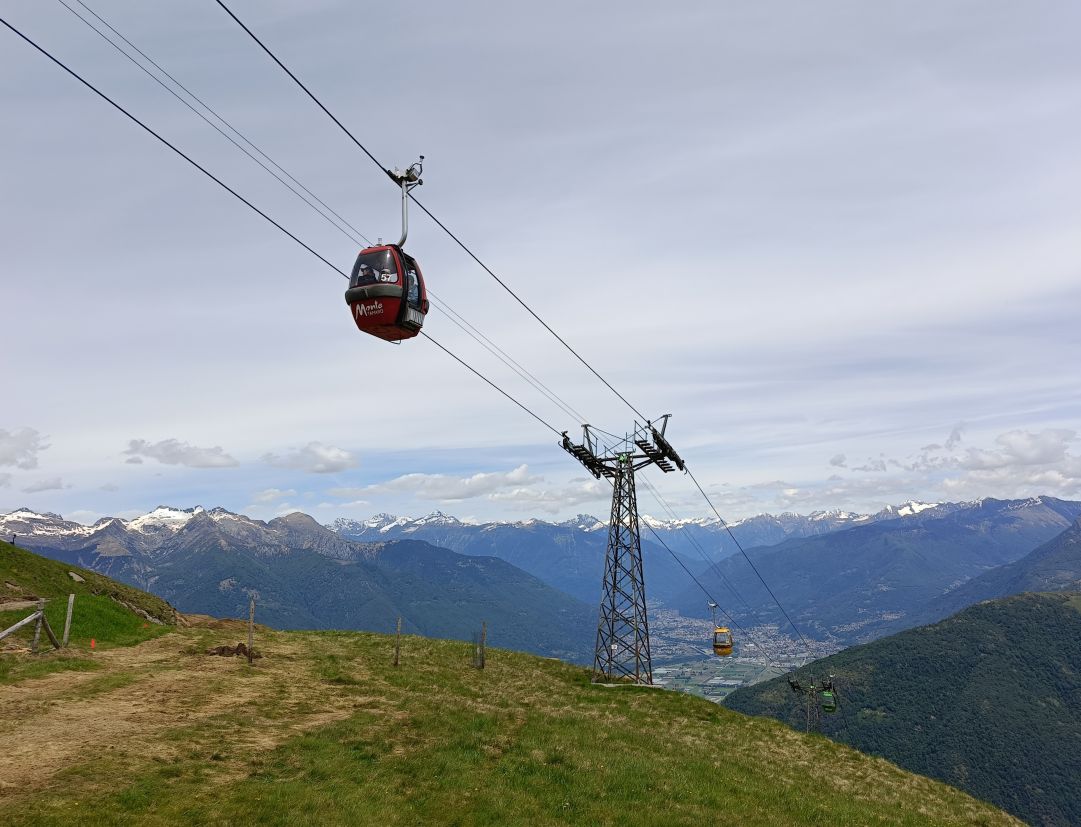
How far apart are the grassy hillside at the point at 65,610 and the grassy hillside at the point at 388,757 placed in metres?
2.20

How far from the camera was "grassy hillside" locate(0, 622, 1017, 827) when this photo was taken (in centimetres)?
2098

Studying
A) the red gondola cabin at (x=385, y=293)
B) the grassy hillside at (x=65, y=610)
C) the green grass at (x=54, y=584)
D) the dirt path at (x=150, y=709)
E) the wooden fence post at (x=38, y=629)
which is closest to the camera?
the dirt path at (x=150, y=709)

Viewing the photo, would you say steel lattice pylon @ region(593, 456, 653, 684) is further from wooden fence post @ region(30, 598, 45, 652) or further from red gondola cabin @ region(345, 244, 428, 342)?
wooden fence post @ region(30, 598, 45, 652)

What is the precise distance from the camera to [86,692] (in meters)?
30.3

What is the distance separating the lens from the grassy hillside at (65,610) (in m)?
35.0

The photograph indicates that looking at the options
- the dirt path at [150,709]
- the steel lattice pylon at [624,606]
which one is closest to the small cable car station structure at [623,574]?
the steel lattice pylon at [624,606]

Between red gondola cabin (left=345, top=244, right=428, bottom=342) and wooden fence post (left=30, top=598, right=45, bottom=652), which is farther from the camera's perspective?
wooden fence post (left=30, top=598, right=45, bottom=652)

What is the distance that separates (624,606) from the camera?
56.8 metres

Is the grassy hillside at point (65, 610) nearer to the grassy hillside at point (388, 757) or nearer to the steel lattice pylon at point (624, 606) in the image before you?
the grassy hillside at point (388, 757)

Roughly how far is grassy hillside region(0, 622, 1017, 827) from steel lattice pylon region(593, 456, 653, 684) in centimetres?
872

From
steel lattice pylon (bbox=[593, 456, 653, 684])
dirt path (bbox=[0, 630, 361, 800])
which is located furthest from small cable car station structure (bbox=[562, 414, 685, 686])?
dirt path (bbox=[0, 630, 361, 800])

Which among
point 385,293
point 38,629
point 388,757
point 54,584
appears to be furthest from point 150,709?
point 54,584

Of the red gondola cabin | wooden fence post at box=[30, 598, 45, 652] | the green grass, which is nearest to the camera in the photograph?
the red gondola cabin

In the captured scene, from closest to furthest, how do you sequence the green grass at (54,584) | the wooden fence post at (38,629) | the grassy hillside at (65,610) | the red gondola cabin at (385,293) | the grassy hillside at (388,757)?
the grassy hillside at (388,757) → the red gondola cabin at (385,293) → the grassy hillside at (65,610) → the wooden fence post at (38,629) → the green grass at (54,584)
